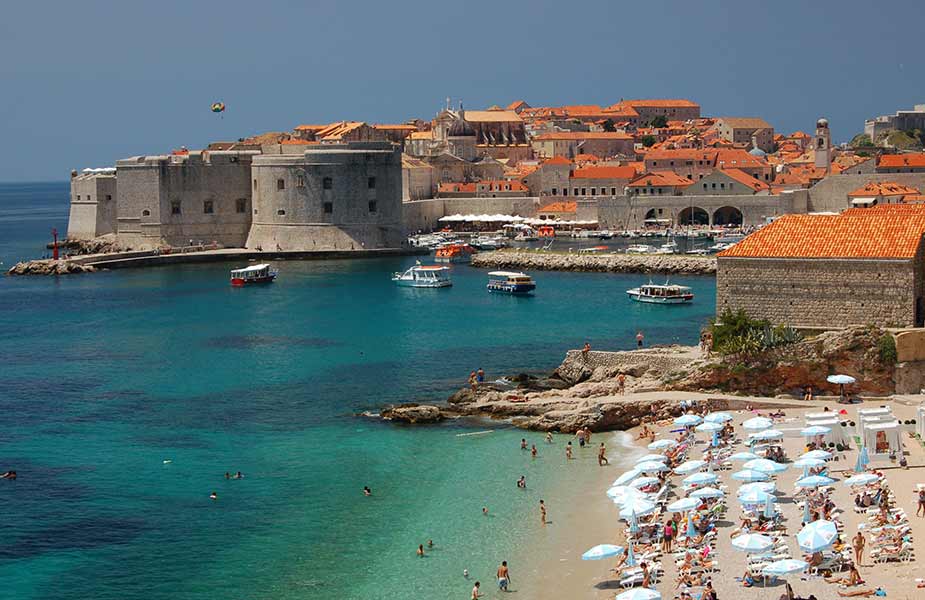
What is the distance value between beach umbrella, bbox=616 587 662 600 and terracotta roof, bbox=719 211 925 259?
11.0 m

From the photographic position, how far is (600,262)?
60625 millimetres

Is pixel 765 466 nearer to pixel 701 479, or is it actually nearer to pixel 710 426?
pixel 701 479

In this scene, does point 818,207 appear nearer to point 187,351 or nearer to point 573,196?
point 573,196

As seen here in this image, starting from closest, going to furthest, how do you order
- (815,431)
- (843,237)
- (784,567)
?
(784,567) < (815,431) < (843,237)

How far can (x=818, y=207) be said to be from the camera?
7981 centimetres

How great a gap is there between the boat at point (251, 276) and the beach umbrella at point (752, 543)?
40.0 meters

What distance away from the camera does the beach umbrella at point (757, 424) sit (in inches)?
859

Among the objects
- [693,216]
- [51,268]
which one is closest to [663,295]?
[51,268]

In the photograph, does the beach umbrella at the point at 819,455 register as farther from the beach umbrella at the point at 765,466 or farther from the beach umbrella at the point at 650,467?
the beach umbrella at the point at 650,467

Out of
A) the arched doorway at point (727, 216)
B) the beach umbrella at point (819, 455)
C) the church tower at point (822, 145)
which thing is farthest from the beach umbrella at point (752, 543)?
the church tower at point (822, 145)

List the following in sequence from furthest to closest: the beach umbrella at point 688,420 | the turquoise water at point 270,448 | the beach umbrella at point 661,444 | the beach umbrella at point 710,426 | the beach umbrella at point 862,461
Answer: the beach umbrella at point 688,420, the beach umbrella at point 710,426, the beach umbrella at point 661,444, the beach umbrella at point 862,461, the turquoise water at point 270,448

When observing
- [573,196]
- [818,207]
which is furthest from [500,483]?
[573,196]

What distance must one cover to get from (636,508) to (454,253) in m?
49.9

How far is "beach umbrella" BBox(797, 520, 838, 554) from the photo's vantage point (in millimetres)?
16172
